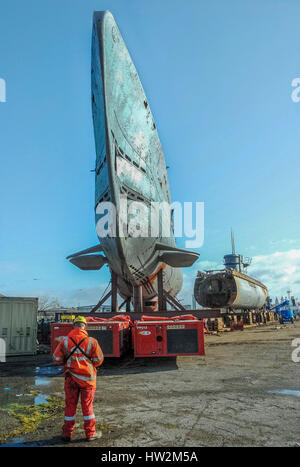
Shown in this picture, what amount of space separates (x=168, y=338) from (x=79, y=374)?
488 cm

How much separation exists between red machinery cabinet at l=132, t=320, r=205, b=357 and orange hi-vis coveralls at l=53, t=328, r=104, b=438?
14.7 feet

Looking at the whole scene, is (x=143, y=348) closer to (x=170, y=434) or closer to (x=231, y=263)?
(x=170, y=434)

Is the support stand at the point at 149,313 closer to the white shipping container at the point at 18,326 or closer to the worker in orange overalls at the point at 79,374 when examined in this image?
the white shipping container at the point at 18,326

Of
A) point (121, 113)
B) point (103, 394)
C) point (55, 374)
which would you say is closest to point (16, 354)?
point (55, 374)

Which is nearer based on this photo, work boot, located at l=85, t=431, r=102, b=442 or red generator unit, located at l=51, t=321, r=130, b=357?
work boot, located at l=85, t=431, r=102, b=442

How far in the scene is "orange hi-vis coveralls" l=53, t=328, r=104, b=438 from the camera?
3.89 metres

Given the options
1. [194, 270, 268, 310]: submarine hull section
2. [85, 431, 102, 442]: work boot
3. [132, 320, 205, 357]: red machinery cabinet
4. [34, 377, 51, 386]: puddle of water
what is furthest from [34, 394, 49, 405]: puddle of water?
[194, 270, 268, 310]: submarine hull section

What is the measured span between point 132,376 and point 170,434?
4140 mm

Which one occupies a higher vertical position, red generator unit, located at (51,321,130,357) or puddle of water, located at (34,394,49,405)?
red generator unit, located at (51,321,130,357)

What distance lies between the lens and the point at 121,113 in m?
Result: 10.6

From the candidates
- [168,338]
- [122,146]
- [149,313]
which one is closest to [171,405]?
[168,338]

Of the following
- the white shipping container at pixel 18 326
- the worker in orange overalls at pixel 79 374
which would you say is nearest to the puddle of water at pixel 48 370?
the white shipping container at pixel 18 326

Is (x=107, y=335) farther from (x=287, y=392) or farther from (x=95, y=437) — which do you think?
(x=95, y=437)

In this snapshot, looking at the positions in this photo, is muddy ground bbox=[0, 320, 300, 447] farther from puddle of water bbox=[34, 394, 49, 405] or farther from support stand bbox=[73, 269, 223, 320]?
support stand bbox=[73, 269, 223, 320]
